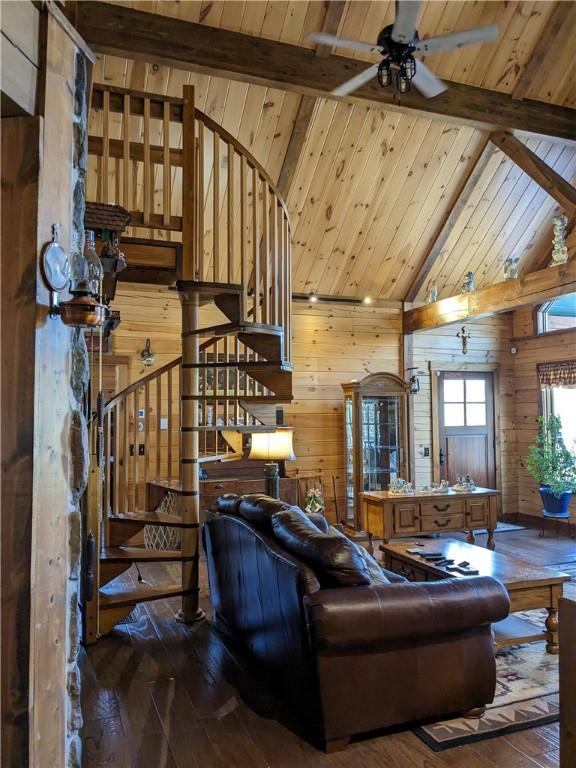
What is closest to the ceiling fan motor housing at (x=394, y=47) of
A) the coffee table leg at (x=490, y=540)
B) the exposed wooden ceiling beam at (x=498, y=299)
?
the exposed wooden ceiling beam at (x=498, y=299)

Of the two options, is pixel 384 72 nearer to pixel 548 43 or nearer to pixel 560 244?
pixel 548 43

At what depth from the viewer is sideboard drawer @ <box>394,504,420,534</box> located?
18.6 feet

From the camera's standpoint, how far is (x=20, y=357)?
5.10 feet

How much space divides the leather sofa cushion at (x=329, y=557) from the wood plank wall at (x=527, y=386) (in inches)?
245

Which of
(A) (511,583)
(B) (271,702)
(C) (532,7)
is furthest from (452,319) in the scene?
(B) (271,702)

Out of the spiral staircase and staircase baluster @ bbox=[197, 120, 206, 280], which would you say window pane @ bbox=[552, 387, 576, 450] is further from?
staircase baluster @ bbox=[197, 120, 206, 280]

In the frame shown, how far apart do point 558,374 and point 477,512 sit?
2.59 metres

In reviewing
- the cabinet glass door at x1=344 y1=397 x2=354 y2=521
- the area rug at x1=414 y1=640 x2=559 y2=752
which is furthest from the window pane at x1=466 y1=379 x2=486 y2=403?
the area rug at x1=414 y1=640 x2=559 y2=752

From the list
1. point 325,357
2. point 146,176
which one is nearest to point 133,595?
point 146,176

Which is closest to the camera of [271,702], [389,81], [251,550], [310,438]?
[271,702]

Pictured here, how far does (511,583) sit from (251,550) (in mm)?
1540

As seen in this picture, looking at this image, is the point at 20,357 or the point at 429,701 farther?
the point at 429,701

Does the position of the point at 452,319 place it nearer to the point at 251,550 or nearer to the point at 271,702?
the point at 251,550

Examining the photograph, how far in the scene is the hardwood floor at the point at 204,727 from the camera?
92.9 inches
